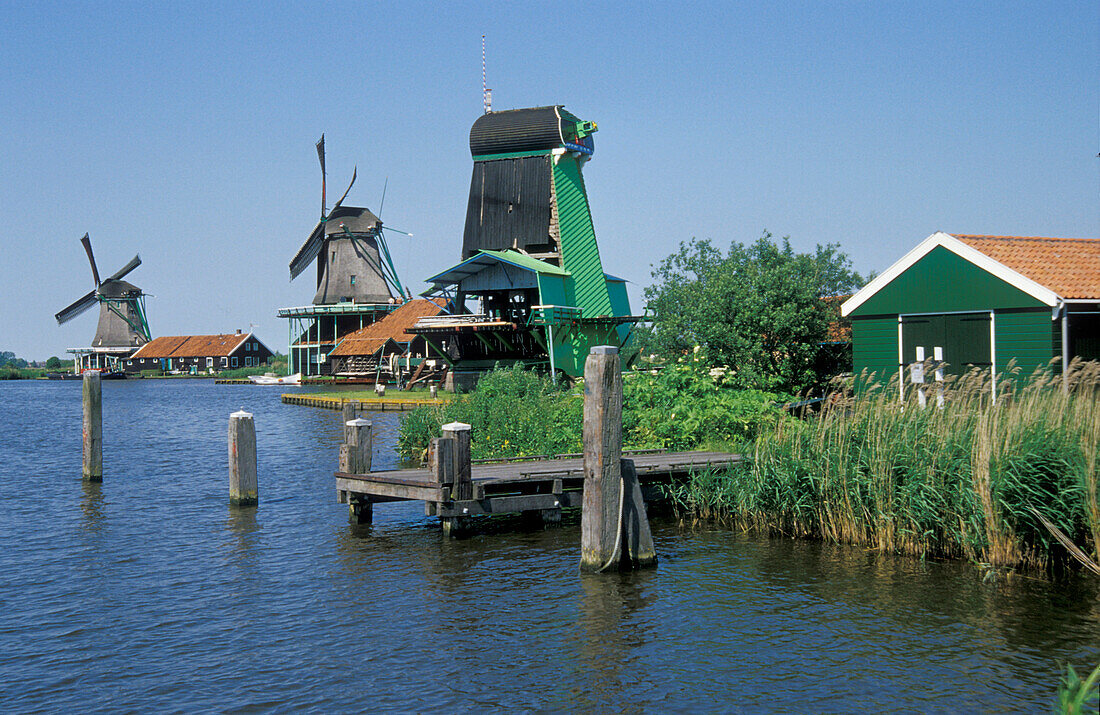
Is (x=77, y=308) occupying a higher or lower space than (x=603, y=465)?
higher

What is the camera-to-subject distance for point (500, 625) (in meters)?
9.95

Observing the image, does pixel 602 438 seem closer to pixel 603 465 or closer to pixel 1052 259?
pixel 603 465

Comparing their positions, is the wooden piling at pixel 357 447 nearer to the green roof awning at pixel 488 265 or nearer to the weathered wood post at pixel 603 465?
the weathered wood post at pixel 603 465

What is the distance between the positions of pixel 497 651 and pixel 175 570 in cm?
575

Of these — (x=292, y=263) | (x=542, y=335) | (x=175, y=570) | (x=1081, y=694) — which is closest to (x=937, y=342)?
(x=175, y=570)

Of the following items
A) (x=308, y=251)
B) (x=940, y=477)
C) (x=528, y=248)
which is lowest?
(x=940, y=477)

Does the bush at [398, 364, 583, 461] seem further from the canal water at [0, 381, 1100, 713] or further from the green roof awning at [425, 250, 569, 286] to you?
the green roof awning at [425, 250, 569, 286]

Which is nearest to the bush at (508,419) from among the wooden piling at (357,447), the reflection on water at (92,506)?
the wooden piling at (357,447)

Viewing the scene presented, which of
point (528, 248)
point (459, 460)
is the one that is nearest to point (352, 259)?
point (528, 248)

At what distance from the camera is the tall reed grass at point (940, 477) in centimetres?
1051

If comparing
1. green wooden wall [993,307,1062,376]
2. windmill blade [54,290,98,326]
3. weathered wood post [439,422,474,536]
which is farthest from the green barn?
windmill blade [54,290,98,326]

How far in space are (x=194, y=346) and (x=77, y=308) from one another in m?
12.8

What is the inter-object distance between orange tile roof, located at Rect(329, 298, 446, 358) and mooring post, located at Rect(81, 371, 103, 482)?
47423mm

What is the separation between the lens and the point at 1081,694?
3.28m
